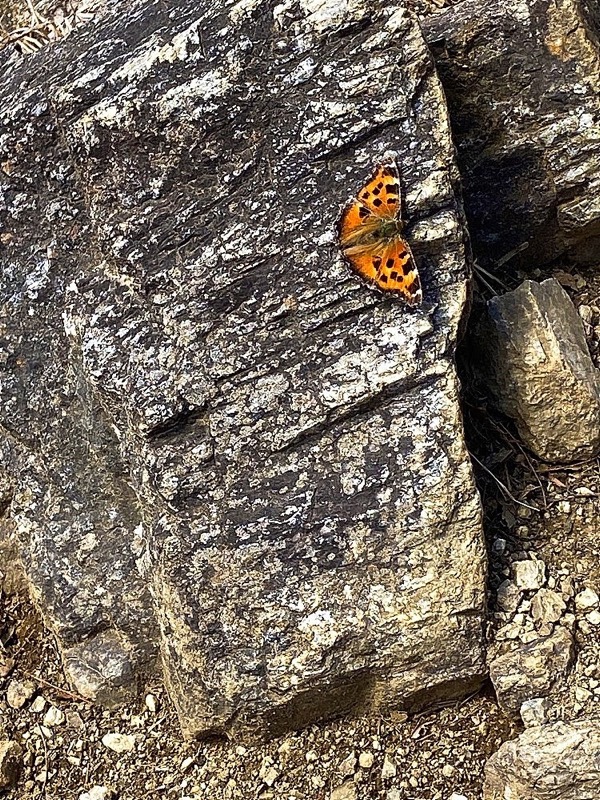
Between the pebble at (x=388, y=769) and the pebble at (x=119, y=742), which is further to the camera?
the pebble at (x=119, y=742)

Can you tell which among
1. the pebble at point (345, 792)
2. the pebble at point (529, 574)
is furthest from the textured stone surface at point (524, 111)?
the pebble at point (345, 792)

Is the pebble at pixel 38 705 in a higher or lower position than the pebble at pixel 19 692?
lower

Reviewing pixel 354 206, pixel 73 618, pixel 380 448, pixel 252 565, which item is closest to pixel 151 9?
pixel 354 206

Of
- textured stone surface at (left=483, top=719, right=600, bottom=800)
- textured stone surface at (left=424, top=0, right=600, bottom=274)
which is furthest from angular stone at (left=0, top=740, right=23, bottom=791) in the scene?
textured stone surface at (left=424, top=0, right=600, bottom=274)

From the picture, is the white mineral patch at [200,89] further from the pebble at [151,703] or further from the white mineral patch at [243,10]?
the pebble at [151,703]

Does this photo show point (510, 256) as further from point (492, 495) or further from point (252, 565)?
point (252, 565)

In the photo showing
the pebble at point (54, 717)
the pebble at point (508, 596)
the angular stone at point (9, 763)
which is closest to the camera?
the pebble at point (508, 596)

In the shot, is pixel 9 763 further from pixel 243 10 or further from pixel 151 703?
pixel 243 10

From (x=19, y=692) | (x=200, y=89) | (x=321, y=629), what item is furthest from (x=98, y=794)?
(x=200, y=89)
